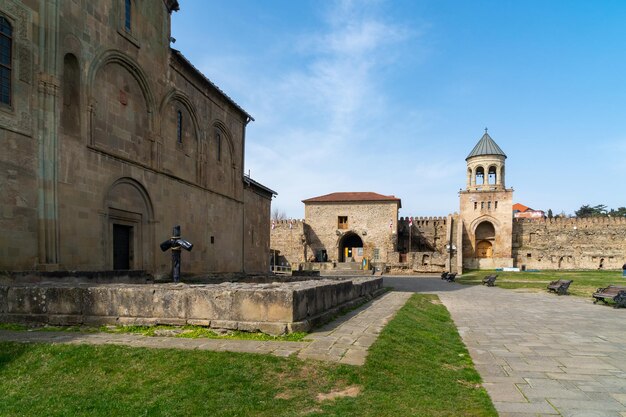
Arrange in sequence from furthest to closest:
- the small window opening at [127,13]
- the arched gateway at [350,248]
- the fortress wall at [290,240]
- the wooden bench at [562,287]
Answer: the fortress wall at [290,240] → the arched gateway at [350,248] → the wooden bench at [562,287] → the small window opening at [127,13]

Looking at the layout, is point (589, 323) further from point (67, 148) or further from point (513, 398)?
point (67, 148)

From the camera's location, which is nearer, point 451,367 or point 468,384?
point 468,384

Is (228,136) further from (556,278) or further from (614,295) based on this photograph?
(556,278)

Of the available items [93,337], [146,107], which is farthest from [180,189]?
[93,337]

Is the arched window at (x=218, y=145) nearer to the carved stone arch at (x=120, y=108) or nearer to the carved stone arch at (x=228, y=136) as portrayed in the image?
the carved stone arch at (x=228, y=136)

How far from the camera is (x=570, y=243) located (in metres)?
49.1

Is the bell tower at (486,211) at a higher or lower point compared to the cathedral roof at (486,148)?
lower

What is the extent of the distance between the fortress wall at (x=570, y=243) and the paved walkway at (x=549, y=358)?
4087 centimetres

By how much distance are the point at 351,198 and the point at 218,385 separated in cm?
4750

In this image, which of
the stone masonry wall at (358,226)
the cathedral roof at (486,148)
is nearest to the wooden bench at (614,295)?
the stone masonry wall at (358,226)

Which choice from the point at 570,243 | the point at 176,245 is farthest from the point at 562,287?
the point at 570,243

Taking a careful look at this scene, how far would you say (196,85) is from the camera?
1703 cm

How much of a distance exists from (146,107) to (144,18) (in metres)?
3.07

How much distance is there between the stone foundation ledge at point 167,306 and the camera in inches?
250
